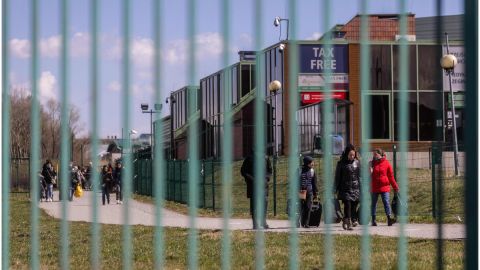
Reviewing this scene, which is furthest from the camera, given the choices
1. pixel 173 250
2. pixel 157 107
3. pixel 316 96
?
pixel 173 250

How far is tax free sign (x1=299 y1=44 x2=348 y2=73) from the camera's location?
3.25 metres

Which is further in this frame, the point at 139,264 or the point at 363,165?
the point at 139,264

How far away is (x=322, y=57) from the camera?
3.20m

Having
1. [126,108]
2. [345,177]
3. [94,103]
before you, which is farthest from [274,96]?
[345,177]

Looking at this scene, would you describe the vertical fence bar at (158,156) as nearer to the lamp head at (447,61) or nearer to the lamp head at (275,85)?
the lamp head at (275,85)

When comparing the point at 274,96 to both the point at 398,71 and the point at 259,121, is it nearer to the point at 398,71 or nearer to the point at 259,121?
the point at 259,121

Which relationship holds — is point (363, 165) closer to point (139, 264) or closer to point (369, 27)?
point (369, 27)

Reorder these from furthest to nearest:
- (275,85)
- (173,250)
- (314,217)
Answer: (314,217) < (173,250) < (275,85)

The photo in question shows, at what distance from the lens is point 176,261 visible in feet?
20.7

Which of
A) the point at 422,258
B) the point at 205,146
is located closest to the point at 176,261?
the point at 422,258

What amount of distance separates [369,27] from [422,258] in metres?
3.60

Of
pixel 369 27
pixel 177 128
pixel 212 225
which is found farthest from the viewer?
pixel 212 225

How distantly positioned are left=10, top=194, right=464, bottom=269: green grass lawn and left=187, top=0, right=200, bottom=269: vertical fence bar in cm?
33

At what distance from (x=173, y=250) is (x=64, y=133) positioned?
13.6 feet
